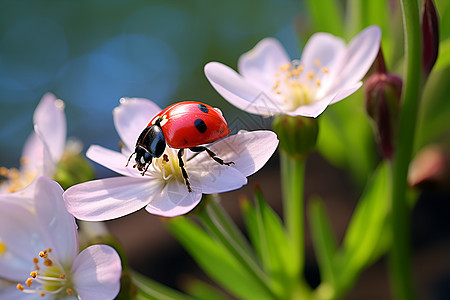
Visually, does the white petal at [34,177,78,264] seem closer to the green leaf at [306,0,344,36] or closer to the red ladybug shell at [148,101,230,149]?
the red ladybug shell at [148,101,230,149]

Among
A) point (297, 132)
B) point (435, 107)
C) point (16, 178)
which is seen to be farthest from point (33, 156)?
point (435, 107)

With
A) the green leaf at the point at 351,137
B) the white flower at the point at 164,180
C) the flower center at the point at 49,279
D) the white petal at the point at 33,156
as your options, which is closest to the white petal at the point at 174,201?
the white flower at the point at 164,180

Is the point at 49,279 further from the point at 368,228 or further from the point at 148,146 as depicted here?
the point at 368,228

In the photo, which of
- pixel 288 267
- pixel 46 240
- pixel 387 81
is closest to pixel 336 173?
pixel 288 267

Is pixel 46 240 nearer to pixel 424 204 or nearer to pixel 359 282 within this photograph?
pixel 359 282

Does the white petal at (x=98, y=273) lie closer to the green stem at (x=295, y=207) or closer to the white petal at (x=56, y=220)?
the white petal at (x=56, y=220)

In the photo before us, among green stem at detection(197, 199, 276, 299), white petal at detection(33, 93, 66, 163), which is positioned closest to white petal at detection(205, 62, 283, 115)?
green stem at detection(197, 199, 276, 299)
